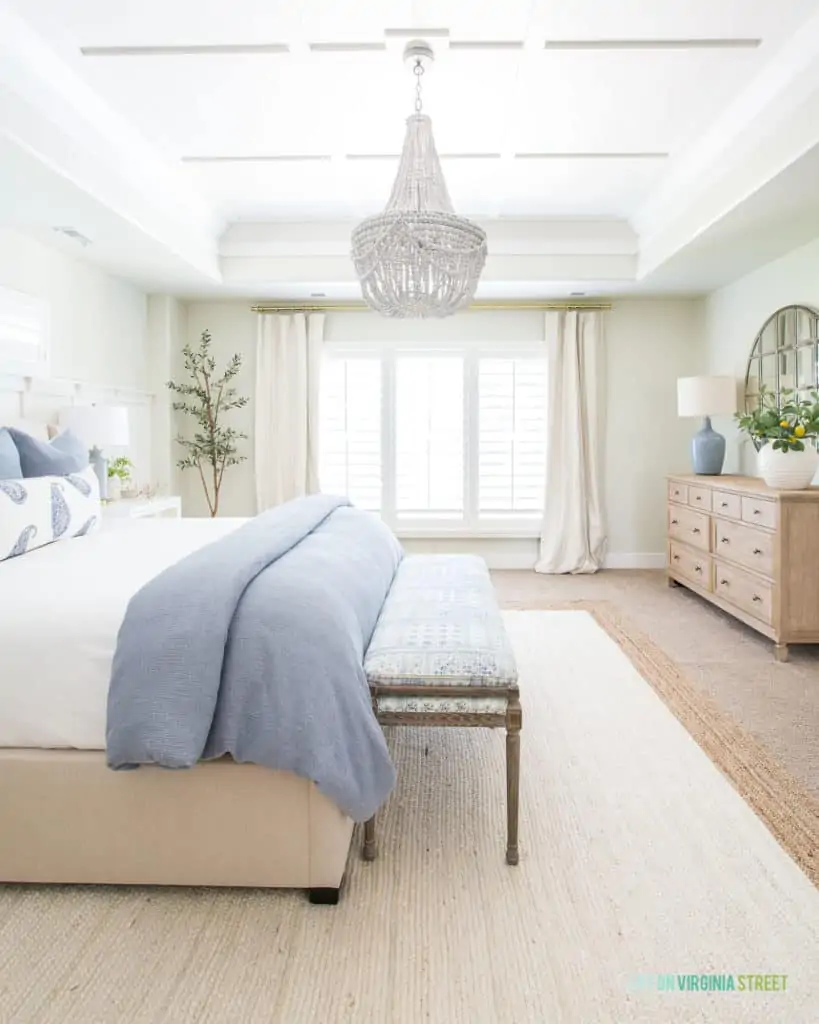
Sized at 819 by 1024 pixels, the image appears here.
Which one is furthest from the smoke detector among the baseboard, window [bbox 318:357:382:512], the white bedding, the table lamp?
the baseboard

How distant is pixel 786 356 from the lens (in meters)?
4.60

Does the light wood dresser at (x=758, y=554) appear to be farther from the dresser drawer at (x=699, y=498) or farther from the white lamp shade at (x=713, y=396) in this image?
the white lamp shade at (x=713, y=396)

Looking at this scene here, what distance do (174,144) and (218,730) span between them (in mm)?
3320

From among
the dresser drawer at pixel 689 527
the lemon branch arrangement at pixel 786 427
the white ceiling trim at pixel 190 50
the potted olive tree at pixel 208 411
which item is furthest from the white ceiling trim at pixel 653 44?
the potted olive tree at pixel 208 411

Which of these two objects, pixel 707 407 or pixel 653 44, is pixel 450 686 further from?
pixel 707 407

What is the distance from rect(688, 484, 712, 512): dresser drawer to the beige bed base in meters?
3.62

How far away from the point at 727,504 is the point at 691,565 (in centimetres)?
72

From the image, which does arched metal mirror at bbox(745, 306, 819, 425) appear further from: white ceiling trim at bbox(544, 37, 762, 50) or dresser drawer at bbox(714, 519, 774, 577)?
white ceiling trim at bbox(544, 37, 762, 50)

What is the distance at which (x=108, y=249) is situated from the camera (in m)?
4.46

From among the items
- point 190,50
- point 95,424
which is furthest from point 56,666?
point 95,424

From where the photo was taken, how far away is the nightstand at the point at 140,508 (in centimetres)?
451

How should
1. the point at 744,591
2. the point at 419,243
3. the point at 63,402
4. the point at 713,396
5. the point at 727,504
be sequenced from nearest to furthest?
the point at 419,243
the point at 744,591
the point at 727,504
the point at 63,402
the point at 713,396

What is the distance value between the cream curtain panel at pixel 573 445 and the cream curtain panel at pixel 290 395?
6.26ft

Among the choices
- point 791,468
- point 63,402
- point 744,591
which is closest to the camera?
point 791,468
